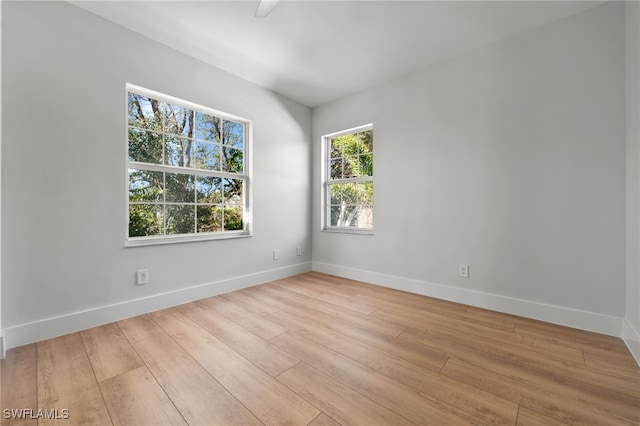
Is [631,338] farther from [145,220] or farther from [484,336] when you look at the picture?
[145,220]

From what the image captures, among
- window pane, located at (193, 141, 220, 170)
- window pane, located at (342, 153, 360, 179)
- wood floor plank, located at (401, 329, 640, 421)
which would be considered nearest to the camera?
wood floor plank, located at (401, 329, 640, 421)

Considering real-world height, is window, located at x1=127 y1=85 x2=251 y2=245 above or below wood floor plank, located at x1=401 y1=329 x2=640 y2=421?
above

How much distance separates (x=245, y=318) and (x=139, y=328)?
→ 81 cm

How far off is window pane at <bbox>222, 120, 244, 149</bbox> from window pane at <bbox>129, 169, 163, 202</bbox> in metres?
0.87

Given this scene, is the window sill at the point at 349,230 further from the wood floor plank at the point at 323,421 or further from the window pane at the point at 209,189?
the wood floor plank at the point at 323,421

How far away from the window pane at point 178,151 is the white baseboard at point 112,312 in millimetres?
1298

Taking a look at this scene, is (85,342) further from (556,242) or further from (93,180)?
(556,242)

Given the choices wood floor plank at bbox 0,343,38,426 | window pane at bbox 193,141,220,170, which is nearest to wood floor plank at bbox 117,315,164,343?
wood floor plank at bbox 0,343,38,426

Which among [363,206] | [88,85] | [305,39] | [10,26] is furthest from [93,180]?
[363,206]

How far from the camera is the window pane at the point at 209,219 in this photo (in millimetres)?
2830

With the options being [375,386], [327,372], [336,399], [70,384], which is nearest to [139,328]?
[70,384]

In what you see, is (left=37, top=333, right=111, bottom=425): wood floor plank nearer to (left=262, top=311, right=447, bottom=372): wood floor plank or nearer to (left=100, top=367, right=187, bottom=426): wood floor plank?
(left=100, top=367, right=187, bottom=426): wood floor plank

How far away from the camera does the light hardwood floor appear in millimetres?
1183

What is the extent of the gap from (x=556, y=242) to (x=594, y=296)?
1.51 ft
